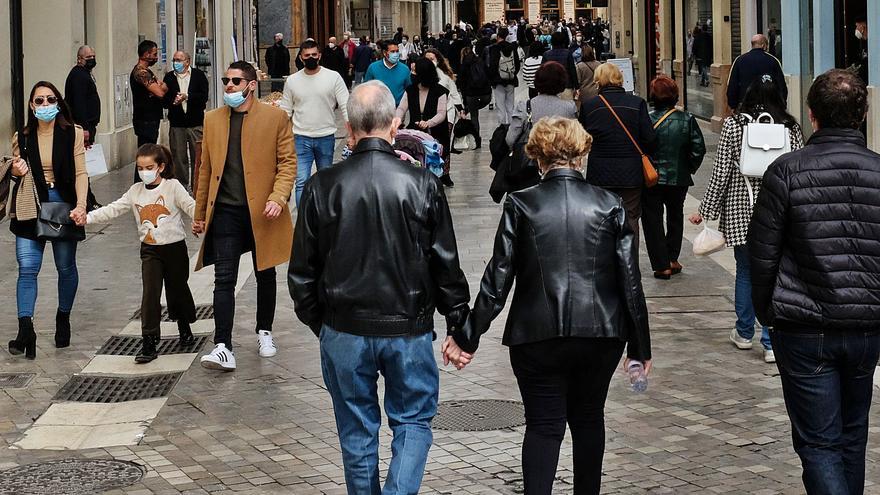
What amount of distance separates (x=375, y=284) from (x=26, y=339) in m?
4.63

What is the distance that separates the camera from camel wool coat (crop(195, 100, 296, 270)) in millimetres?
8766

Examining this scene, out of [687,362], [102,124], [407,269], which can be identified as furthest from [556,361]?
[102,124]

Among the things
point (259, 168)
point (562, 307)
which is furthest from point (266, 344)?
point (562, 307)

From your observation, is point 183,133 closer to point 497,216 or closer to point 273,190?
point 497,216

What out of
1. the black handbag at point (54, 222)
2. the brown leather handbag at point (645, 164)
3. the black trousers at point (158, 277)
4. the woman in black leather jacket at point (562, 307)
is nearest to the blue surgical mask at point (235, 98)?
the black trousers at point (158, 277)

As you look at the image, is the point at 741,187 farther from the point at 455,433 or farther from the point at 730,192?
the point at 455,433

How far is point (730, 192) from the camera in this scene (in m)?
8.98

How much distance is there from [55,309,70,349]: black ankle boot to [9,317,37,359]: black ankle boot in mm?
257

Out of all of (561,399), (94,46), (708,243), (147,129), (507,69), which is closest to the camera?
(561,399)

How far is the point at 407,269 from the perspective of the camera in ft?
17.3

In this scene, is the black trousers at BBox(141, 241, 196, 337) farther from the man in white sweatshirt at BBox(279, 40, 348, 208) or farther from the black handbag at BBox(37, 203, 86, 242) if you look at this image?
the man in white sweatshirt at BBox(279, 40, 348, 208)

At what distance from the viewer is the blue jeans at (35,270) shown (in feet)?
30.7

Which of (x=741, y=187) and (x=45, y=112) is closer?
(x=741, y=187)

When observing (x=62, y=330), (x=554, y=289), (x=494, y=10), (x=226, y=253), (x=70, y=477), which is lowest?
(x=70, y=477)
